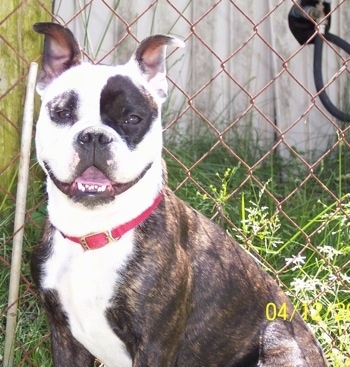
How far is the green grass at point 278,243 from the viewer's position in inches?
167

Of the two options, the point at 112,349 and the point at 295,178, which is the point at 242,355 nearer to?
the point at 112,349

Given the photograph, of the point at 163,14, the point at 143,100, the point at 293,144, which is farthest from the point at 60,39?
the point at 293,144

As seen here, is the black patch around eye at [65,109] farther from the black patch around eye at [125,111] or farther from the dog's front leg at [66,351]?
the dog's front leg at [66,351]

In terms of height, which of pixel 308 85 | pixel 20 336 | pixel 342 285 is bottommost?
pixel 20 336

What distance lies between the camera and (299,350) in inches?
144

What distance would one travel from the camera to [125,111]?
10.6ft

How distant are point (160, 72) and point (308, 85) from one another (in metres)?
2.70

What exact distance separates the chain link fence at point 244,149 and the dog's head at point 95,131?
95cm

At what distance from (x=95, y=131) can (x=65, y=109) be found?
155mm

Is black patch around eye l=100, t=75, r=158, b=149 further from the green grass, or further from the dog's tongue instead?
the green grass

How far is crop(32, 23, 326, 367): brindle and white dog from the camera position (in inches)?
126

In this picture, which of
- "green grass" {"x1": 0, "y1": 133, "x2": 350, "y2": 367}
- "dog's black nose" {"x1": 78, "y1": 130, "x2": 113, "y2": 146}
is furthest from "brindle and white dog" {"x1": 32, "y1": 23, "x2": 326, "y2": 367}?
"green grass" {"x1": 0, "y1": 133, "x2": 350, "y2": 367}
